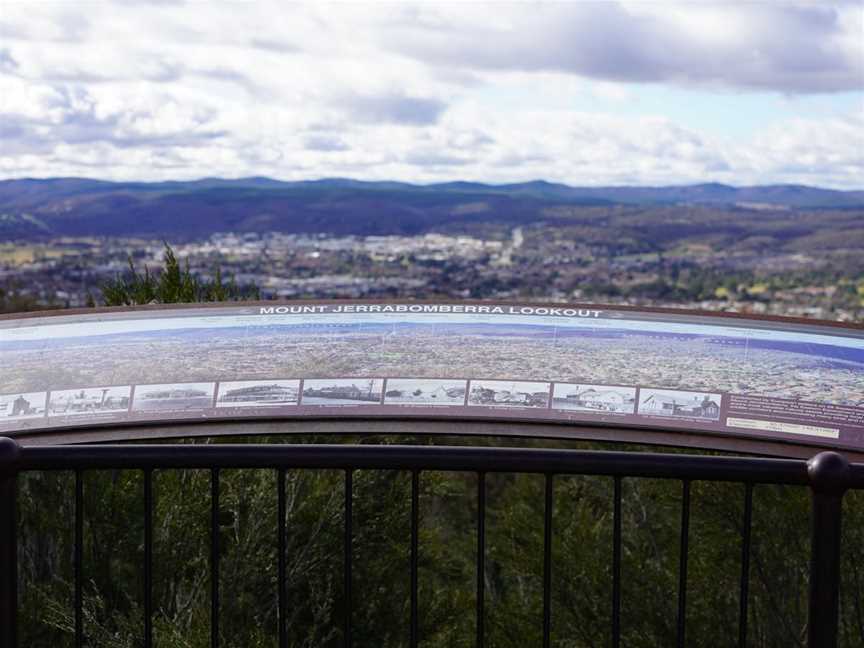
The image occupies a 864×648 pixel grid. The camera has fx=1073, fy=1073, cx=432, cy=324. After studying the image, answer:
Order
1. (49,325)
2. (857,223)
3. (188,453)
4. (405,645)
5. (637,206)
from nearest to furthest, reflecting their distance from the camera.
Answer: (188,453)
(49,325)
(405,645)
(857,223)
(637,206)

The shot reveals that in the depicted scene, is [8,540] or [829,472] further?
[8,540]

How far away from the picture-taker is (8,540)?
2.62 m

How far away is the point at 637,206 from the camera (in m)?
98.5

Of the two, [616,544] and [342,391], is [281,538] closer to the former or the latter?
[616,544]

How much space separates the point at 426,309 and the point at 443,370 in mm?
1087

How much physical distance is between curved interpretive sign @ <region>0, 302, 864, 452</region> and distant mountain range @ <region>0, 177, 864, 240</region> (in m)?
71.9

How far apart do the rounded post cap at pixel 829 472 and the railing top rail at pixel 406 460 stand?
0.27ft

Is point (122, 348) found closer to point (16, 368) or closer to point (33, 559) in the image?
point (16, 368)

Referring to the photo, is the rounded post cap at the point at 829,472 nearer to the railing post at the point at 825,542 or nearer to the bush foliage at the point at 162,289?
the railing post at the point at 825,542

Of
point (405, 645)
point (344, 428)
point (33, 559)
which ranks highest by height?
point (344, 428)

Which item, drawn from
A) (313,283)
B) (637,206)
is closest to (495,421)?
(313,283)

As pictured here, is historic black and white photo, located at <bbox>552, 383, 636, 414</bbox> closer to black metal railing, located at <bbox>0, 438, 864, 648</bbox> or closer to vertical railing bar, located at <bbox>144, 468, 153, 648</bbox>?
black metal railing, located at <bbox>0, 438, 864, 648</bbox>

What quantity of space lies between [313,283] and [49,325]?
4418 centimetres

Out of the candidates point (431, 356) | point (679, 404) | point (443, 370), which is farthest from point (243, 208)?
point (679, 404)
